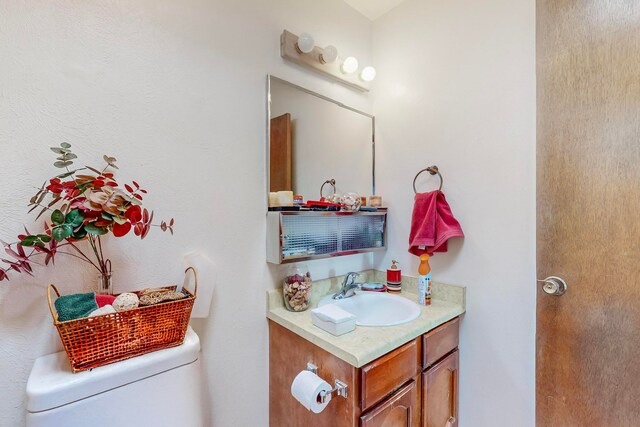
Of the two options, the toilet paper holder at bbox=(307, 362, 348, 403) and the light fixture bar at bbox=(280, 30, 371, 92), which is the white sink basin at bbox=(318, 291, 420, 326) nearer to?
the toilet paper holder at bbox=(307, 362, 348, 403)

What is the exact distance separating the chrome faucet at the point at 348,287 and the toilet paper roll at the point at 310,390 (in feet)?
1.64

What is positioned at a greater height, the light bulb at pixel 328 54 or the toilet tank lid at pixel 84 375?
the light bulb at pixel 328 54

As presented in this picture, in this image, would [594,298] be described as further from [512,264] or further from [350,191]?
[350,191]

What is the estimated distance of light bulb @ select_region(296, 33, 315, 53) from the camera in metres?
1.29

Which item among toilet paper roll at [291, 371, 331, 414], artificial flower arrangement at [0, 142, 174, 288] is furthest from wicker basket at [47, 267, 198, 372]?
toilet paper roll at [291, 371, 331, 414]

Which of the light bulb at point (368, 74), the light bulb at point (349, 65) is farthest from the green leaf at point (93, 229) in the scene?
the light bulb at point (368, 74)

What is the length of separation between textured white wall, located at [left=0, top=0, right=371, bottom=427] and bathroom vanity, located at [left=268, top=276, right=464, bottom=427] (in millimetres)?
120

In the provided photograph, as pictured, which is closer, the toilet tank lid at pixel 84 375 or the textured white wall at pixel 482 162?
the toilet tank lid at pixel 84 375

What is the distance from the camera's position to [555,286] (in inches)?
41.7

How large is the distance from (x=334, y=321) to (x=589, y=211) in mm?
1016

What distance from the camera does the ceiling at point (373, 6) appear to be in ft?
5.17

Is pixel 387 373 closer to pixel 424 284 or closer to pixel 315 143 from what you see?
pixel 424 284

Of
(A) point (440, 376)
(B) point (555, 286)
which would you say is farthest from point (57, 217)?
(B) point (555, 286)

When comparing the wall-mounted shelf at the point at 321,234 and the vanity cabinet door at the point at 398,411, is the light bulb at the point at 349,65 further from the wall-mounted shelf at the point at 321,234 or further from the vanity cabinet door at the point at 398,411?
the vanity cabinet door at the point at 398,411
